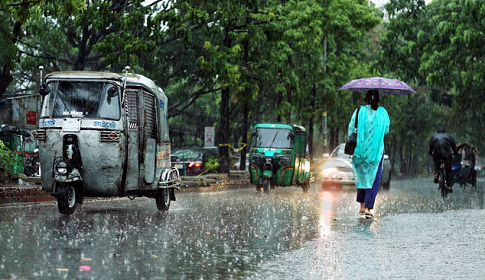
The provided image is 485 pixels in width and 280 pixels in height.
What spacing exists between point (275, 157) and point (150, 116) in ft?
35.8

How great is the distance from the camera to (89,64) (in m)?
37.1

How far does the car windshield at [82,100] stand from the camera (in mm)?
12508

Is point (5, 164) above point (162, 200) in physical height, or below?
above

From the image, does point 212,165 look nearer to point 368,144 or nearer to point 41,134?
point 368,144

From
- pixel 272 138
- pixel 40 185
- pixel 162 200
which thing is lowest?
pixel 162 200

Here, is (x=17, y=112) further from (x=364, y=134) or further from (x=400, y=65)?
(x=364, y=134)

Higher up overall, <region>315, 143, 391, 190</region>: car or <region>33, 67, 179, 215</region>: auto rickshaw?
<region>33, 67, 179, 215</region>: auto rickshaw

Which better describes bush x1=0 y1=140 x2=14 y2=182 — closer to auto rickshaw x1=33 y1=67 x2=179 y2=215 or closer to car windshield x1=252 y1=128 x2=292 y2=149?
auto rickshaw x1=33 y1=67 x2=179 y2=215

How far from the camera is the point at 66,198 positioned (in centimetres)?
1223

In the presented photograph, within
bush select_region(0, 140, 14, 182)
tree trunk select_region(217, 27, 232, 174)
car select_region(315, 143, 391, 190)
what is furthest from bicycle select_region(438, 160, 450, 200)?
bush select_region(0, 140, 14, 182)

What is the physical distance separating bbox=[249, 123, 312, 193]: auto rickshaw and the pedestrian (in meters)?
10.8

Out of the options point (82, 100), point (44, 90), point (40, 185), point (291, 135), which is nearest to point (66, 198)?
point (82, 100)

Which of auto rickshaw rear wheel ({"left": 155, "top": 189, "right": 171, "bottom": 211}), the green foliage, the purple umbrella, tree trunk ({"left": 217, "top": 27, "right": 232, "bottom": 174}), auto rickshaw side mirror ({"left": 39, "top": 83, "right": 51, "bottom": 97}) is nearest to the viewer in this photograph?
auto rickshaw side mirror ({"left": 39, "top": 83, "right": 51, "bottom": 97})

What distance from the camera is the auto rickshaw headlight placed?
12.1 metres
